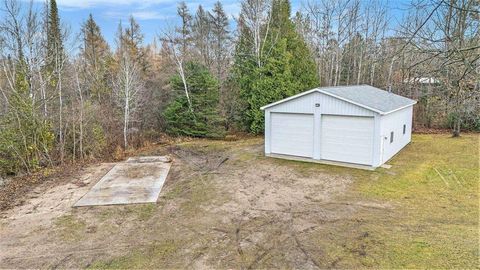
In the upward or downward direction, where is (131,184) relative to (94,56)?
downward

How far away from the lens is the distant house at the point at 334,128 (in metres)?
10.5

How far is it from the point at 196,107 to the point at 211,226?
12.0 meters

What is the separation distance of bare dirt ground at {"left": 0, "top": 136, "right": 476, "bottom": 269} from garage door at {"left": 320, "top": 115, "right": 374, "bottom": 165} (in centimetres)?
79

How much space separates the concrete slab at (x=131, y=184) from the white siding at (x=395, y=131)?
7538mm

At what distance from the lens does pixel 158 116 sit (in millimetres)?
19125

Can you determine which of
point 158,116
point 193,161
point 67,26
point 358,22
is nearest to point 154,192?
point 193,161

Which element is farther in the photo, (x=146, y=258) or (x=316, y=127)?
(x=316, y=127)

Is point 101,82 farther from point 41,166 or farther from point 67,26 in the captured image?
point 41,166

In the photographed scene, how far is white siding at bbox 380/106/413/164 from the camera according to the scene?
10844mm

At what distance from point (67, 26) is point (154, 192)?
9.34 metres

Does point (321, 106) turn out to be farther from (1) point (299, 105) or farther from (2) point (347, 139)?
(2) point (347, 139)

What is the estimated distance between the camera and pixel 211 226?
6.62 metres

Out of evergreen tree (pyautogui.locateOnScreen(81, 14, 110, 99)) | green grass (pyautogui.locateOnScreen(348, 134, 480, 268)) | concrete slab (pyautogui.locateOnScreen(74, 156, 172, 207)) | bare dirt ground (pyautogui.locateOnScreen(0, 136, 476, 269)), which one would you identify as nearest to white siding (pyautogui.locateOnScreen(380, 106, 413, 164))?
green grass (pyautogui.locateOnScreen(348, 134, 480, 268))

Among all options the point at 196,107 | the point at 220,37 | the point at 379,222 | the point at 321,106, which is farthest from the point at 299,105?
the point at 220,37
